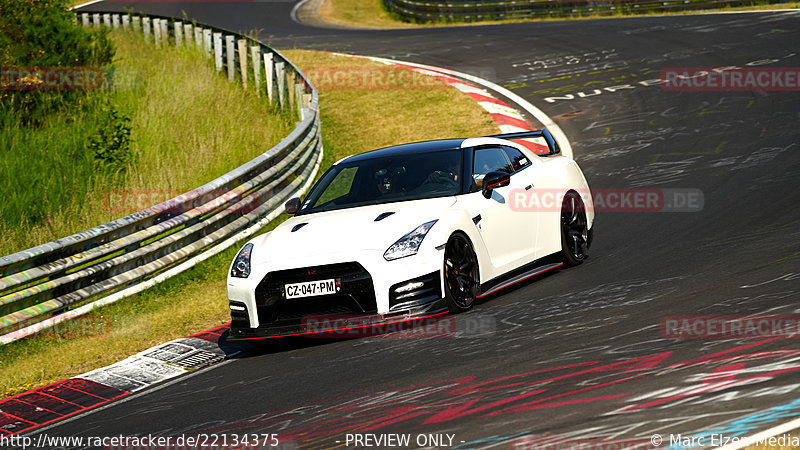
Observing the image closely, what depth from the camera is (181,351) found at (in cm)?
838

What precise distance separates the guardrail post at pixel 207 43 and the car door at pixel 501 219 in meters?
14.5

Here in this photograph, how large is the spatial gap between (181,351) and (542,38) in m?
20.2

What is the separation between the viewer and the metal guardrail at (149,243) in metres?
9.05

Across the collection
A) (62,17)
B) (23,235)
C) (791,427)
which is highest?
(62,17)

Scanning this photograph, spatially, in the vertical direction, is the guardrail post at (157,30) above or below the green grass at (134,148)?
above

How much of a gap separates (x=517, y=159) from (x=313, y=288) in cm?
303

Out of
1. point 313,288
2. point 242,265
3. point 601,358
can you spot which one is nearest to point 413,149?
point 242,265

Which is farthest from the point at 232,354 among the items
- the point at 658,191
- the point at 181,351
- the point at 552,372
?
the point at 658,191

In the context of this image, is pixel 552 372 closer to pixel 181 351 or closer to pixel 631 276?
pixel 631 276

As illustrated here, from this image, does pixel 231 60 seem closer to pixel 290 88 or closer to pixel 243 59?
pixel 243 59

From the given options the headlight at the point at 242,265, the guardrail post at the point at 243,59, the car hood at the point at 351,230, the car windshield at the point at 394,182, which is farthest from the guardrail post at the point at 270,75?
the headlight at the point at 242,265

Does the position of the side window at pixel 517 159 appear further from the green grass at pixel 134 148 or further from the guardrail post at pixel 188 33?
the guardrail post at pixel 188 33
